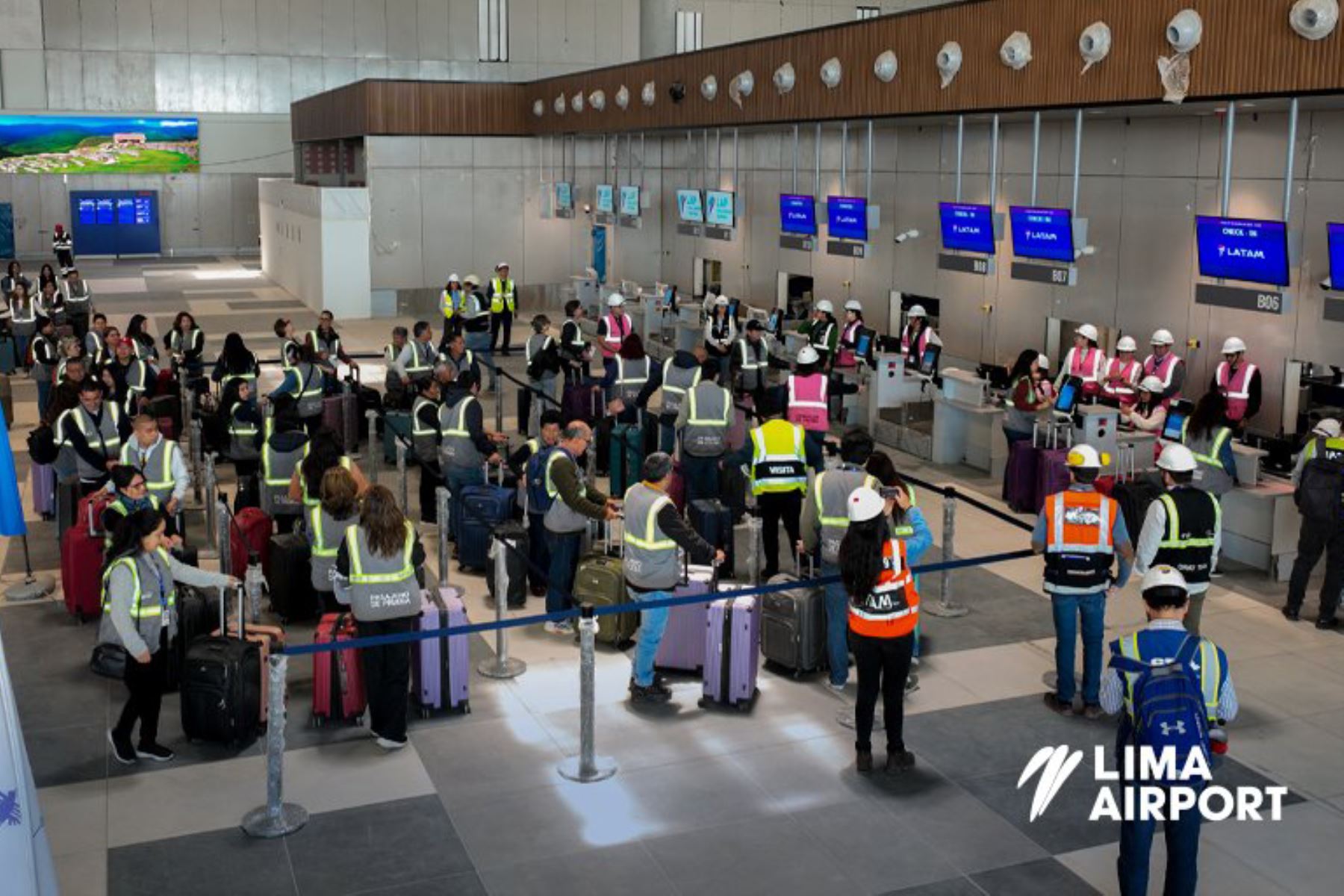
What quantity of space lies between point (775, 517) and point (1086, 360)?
623cm

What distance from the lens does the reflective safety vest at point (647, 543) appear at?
883cm

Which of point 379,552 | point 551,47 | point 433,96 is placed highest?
point 551,47

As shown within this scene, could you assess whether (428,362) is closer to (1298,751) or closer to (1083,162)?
(1083,162)

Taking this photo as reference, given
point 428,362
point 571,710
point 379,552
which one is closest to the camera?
point 379,552

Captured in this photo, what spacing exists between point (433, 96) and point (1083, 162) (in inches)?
720

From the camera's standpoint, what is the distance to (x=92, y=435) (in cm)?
1195

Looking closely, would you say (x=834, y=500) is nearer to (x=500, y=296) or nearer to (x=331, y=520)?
(x=331, y=520)

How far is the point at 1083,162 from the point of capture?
17297 millimetres

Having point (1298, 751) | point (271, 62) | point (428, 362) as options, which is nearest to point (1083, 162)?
point (428, 362)

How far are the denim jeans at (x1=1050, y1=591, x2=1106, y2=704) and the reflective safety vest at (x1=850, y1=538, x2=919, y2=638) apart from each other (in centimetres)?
148

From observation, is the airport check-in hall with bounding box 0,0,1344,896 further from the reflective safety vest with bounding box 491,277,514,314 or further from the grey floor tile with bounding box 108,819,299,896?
the reflective safety vest with bounding box 491,277,514,314

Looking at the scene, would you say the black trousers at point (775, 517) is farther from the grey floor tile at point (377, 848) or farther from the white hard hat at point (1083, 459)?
the grey floor tile at point (377, 848)

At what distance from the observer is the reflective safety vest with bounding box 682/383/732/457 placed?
40.9ft

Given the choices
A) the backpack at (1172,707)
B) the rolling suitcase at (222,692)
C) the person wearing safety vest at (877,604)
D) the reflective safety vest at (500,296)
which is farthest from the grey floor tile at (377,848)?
the reflective safety vest at (500,296)
